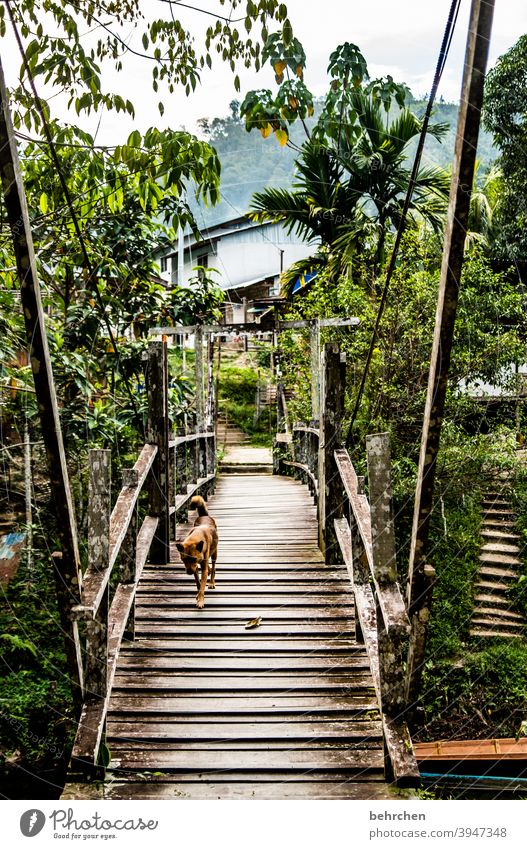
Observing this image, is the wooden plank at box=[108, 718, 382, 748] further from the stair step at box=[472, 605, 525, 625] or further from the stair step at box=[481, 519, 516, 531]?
the stair step at box=[481, 519, 516, 531]

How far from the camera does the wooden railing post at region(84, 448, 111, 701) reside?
10.9 ft

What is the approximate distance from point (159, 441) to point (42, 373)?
1963mm

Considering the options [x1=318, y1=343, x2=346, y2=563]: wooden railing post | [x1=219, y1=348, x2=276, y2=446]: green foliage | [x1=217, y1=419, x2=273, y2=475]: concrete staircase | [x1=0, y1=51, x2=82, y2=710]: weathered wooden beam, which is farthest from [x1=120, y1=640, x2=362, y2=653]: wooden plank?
[x1=219, y1=348, x2=276, y2=446]: green foliage

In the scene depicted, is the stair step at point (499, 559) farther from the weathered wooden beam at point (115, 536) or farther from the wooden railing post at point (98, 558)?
the wooden railing post at point (98, 558)

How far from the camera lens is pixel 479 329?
30.5 feet

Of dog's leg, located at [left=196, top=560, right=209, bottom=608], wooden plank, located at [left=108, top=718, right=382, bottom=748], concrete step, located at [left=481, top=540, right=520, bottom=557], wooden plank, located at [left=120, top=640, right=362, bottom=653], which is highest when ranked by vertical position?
dog's leg, located at [left=196, top=560, right=209, bottom=608]

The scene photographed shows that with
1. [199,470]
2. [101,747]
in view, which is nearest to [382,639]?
[101,747]

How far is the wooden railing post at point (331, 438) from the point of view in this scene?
514 cm

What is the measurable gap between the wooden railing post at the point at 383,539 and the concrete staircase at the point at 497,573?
733 cm

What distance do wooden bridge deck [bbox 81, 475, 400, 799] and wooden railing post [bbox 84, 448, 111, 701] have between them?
0.79ft

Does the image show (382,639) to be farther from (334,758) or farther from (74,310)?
(74,310)

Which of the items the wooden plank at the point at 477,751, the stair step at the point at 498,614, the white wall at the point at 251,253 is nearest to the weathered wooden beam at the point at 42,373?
the wooden plank at the point at 477,751

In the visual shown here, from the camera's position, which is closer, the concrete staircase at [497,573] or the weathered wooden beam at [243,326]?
the weathered wooden beam at [243,326]

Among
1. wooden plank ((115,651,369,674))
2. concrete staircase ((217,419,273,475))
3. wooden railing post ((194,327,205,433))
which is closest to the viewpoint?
wooden plank ((115,651,369,674))
